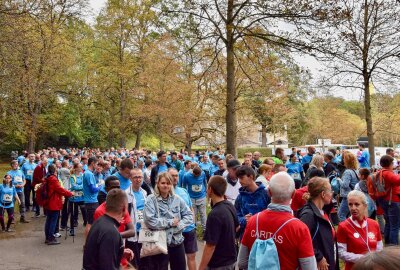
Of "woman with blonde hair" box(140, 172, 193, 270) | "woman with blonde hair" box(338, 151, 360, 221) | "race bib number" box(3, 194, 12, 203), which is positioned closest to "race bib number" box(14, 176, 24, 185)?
"race bib number" box(3, 194, 12, 203)

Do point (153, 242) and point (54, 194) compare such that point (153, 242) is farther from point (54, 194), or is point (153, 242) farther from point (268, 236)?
point (54, 194)

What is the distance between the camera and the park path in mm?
7977

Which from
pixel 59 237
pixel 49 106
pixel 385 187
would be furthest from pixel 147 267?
pixel 49 106

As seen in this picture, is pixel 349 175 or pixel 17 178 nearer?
pixel 349 175

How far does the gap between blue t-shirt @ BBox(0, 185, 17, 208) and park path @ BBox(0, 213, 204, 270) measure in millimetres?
814

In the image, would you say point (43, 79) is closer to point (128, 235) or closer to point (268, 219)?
point (128, 235)

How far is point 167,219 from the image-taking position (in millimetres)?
5398

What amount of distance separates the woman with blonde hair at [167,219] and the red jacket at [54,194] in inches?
198

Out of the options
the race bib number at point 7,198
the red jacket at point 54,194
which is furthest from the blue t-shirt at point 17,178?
the red jacket at point 54,194

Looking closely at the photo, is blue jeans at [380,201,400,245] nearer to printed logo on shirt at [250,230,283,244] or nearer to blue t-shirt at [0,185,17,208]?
printed logo on shirt at [250,230,283,244]

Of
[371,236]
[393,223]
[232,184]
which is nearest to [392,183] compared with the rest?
[393,223]

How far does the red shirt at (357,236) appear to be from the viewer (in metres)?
4.35

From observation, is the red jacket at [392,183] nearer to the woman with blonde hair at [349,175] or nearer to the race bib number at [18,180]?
the woman with blonde hair at [349,175]

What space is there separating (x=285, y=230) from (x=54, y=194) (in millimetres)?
7785
